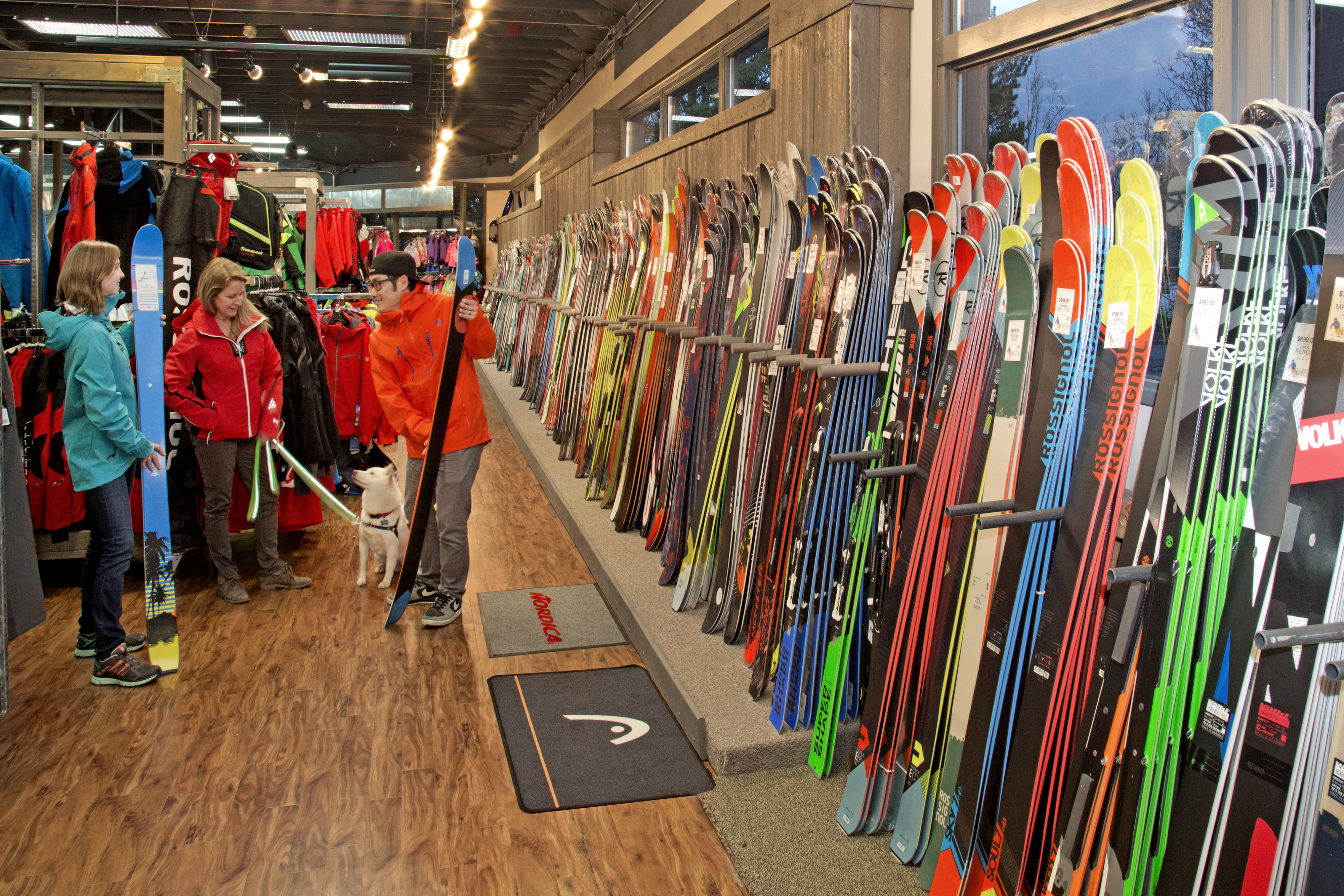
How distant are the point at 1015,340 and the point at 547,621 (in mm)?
2474

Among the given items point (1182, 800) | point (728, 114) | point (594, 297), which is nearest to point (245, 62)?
point (594, 297)

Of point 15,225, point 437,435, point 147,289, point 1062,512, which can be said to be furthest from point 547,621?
point 15,225

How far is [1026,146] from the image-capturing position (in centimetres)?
303

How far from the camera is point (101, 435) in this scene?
315 cm

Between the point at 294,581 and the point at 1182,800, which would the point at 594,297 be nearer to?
the point at 294,581

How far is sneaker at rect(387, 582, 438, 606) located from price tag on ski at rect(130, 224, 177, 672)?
3.13ft

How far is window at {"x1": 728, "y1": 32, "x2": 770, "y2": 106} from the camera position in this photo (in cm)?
495

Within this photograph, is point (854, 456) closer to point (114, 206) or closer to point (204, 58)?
point (114, 206)

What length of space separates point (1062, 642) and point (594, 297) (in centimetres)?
537

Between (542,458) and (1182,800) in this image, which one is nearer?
(1182,800)

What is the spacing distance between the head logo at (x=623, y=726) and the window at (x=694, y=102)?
12.1 ft

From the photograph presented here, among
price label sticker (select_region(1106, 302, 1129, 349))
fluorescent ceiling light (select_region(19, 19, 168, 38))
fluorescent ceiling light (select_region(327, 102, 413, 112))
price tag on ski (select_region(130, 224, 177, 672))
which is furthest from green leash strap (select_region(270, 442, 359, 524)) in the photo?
fluorescent ceiling light (select_region(327, 102, 413, 112))

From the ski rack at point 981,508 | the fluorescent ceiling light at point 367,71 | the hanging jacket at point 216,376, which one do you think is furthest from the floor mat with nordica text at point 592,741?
the fluorescent ceiling light at point 367,71

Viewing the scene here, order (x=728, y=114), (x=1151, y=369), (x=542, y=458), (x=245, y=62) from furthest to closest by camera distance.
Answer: (x=245, y=62) → (x=542, y=458) → (x=728, y=114) → (x=1151, y=369)
